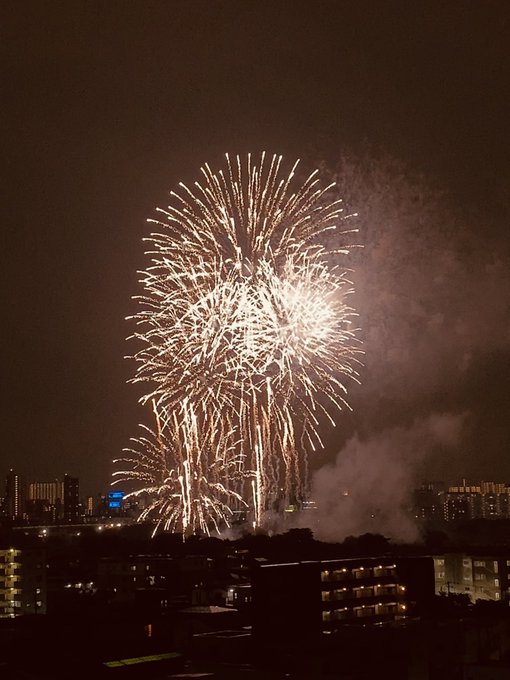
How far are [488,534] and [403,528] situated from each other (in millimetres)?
8420

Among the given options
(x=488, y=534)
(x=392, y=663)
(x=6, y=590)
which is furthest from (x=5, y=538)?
(x=488, y=534)

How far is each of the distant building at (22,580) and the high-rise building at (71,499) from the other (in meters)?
57.8

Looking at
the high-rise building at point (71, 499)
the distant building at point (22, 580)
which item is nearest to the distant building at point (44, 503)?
the high-rise building at point (71, 499)

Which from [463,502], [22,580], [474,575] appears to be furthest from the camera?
[463,502]

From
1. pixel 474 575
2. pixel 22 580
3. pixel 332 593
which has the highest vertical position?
pixel 332 593

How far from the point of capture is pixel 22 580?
2383 centimetres

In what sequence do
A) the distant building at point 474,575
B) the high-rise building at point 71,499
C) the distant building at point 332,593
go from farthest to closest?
the high-rise building at point 71,499
the distant building at point 474,575
the distant building at point 332,593

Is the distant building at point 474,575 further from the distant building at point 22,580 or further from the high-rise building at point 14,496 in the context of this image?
the high-rise building at point 14,496

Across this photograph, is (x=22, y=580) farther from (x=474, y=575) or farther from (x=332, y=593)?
(x=474, y=575)

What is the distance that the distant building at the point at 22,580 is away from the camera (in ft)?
76.7

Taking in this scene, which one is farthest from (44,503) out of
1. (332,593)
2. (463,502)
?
(332,593)

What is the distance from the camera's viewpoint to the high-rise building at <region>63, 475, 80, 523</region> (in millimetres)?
82625

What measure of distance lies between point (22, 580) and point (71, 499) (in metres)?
62.6

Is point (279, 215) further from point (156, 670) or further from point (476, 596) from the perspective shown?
point (476, 596)
